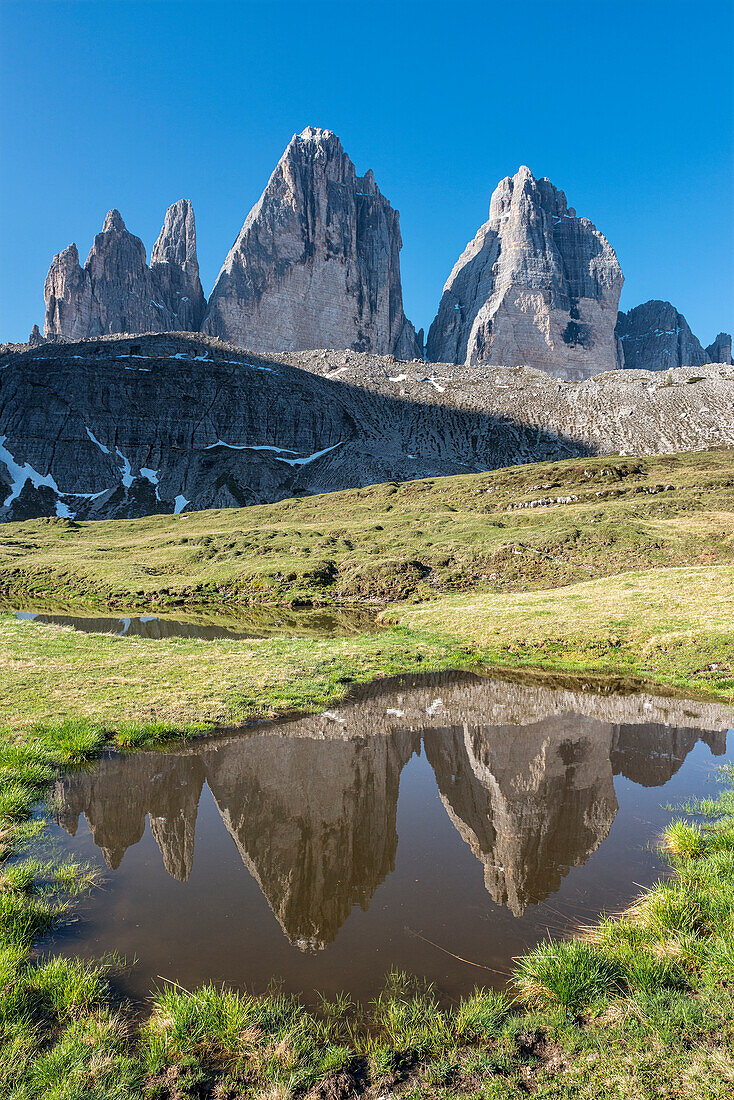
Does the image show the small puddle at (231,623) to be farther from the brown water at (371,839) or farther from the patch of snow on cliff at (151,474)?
the patch of snow on cliff at (151,474)

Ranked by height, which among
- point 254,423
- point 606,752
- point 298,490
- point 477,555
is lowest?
point 606,752

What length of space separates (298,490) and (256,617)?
93.6 metres

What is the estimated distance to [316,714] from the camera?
15.3m

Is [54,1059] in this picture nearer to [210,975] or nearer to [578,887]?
[210,975]

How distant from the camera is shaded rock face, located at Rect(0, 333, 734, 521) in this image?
13312 centimetres

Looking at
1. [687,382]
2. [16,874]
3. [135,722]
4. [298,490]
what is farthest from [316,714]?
[687,382]

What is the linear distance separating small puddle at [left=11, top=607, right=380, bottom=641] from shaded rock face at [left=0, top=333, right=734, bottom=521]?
8862cm

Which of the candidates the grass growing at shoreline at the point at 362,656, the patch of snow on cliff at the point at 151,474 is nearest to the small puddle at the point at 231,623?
the grass growing at shoreline at the point at 362,656

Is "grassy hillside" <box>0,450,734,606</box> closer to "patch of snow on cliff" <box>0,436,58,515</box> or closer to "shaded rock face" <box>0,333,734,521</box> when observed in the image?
"shaded rock face" <box>0,333,734,521</box>

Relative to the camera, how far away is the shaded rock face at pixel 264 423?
133 m

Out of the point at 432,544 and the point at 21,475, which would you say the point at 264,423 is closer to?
the point at 21,475

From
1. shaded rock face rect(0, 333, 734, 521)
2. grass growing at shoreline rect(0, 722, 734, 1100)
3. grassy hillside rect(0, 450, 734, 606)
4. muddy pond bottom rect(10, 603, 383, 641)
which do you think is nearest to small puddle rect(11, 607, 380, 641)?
muddy pond bottom rect(10, 603, 383, 641)

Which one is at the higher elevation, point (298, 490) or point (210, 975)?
point (298, 490)

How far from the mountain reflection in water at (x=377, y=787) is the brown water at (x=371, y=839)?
1.6 inches
